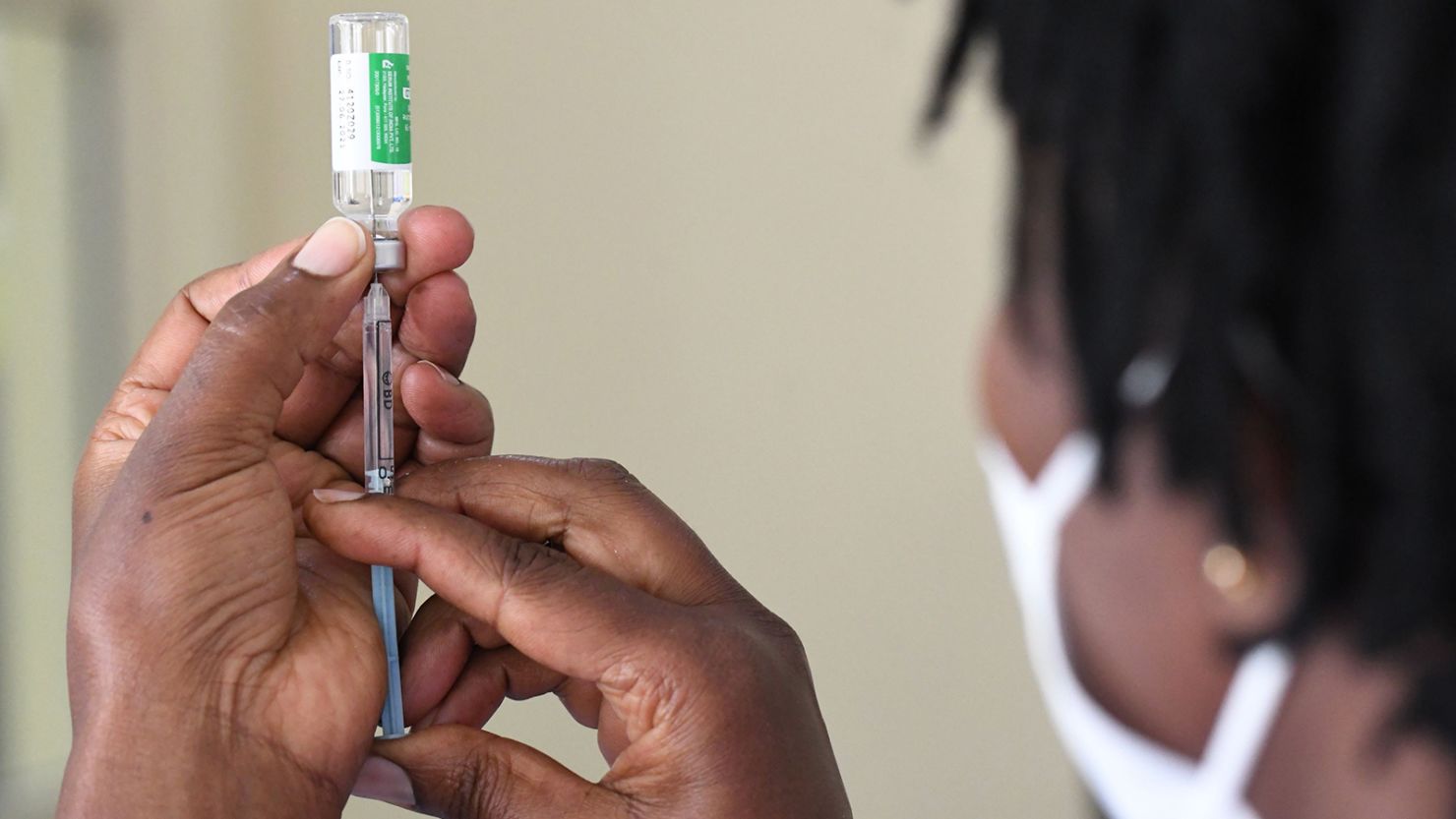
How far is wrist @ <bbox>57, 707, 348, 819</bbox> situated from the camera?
746mm

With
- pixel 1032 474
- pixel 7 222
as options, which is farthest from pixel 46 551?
pixel 1032 474

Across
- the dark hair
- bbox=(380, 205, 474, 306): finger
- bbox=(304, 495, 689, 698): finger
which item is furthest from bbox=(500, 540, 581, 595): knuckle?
the dark hair

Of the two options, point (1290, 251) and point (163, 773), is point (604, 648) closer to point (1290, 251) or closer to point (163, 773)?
point (163, 773)

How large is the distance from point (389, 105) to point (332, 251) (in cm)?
11

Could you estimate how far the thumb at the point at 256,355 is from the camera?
2.58ft

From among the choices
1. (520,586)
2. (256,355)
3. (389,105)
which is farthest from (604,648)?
(389,105)

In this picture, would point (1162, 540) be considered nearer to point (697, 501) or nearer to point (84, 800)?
point (84, 800)

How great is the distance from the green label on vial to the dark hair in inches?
19.7

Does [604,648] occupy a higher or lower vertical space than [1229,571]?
lower

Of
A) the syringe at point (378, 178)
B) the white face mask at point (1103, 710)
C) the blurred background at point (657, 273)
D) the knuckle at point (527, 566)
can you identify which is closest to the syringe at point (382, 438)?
the syringe at point (378, 178)

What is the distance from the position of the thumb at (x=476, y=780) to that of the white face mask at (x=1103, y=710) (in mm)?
328

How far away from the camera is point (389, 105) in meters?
0.85

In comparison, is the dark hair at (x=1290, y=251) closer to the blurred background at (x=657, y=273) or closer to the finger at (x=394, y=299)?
the finger at (x=394, y=299)

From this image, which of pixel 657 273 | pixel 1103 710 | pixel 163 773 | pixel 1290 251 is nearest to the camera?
pixel 1290 251
